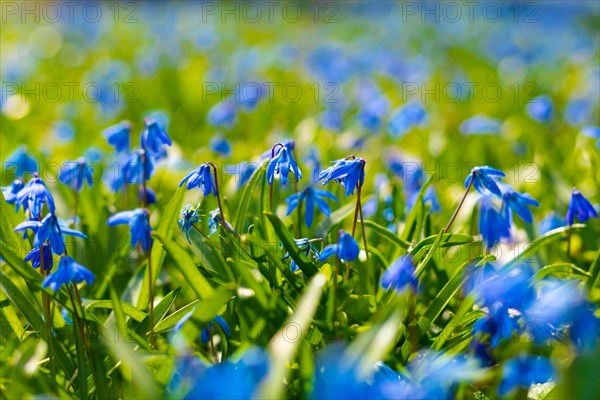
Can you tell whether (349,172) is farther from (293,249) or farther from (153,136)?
(153,136)

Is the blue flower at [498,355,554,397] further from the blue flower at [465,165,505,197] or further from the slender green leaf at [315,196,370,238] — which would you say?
the slender green leaf at [315,196,370,238]

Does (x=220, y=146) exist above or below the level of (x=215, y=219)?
below

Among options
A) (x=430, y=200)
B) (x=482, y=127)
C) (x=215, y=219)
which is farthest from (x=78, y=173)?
(x=482, y=127)

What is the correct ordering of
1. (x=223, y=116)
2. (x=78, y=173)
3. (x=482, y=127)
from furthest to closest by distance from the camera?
(x=223, y=116), (x=482, y=127), (x=78, y=173)

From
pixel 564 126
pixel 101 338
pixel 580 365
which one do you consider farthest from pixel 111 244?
pixel 564 126

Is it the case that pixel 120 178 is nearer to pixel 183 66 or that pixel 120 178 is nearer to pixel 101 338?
pixel 101 338

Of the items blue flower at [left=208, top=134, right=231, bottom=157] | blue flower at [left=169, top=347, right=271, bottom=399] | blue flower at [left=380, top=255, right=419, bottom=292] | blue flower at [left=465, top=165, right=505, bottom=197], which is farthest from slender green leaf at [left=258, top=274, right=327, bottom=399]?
blue flower at [left=208, top=134, right=231, bottom=157]

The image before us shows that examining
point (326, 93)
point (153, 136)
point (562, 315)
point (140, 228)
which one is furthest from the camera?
point (326, 93)
